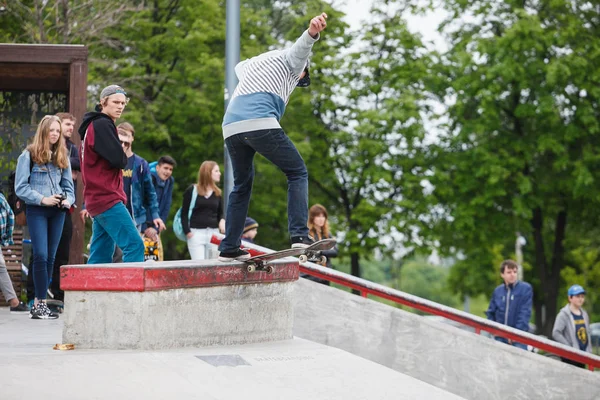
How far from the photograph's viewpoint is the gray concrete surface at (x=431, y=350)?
9766 millimetres

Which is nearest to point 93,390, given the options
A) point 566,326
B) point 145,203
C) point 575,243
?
point 145,203

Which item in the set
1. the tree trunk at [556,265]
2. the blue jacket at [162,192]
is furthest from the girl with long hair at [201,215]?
the tree trunk at [556,265]

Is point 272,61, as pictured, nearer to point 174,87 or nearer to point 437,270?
point 174,87

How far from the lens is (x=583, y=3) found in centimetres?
2395

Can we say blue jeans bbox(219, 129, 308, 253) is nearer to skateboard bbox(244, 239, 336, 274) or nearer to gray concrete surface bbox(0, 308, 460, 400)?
skateboard bbox(244, 239, 336, 274)

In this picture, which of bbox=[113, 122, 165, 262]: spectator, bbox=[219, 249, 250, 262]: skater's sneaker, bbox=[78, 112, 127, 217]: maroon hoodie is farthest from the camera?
bbox=[113, 122, 165, 262]: spectator

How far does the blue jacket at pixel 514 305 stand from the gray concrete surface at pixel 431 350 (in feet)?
4.12

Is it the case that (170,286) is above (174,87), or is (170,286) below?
below

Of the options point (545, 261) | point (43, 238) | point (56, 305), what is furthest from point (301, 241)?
point (545, 261)

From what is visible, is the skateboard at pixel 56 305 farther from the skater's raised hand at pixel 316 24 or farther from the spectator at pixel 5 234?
the skater's raised hand at pixel 316 24

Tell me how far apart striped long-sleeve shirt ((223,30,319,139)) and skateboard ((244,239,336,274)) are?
3.09ft

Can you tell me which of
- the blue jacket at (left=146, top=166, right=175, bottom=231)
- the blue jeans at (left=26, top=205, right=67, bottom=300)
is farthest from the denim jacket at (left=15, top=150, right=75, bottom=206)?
the blue jacket at (left=146, top=166, right=175, bottom=231)

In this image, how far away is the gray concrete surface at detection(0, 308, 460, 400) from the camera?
15.6 feet

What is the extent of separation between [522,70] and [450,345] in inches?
542
